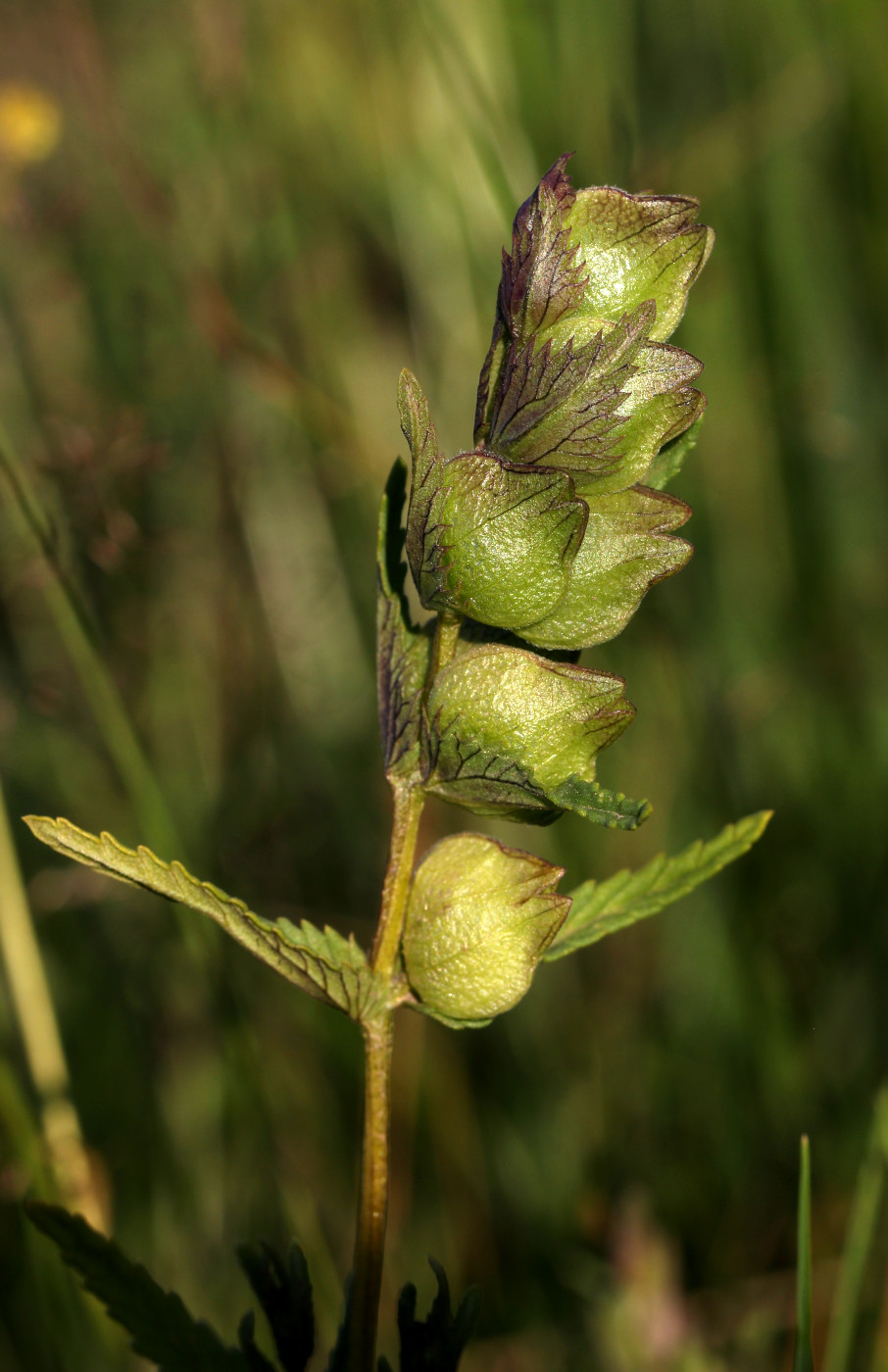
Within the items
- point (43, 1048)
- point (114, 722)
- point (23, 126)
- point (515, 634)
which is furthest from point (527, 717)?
point (23, 126)

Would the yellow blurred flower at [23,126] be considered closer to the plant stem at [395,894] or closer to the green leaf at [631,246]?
the green leaf at [631,246]

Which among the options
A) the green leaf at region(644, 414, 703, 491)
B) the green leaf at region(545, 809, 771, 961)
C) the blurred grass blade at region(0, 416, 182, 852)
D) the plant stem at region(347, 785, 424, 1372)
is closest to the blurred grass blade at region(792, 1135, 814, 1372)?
the green leaf at region(545, 809, 771, 961)

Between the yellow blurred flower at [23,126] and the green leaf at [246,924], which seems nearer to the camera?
the green leaf at [246,924]

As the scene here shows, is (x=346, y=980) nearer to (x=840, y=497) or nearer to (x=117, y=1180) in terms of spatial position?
(x=117, y=1180)

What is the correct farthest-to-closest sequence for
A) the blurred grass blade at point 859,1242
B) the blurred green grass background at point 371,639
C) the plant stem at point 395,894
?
the blurred green grass background at point 371,639
the blurred grass blade at point 859,1242
the plant stem at point 395,894

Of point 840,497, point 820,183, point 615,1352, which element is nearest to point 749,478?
point 840,497

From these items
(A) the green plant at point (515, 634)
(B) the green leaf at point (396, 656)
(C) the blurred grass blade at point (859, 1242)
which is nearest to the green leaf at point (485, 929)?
(A) the green plant at point (515, 634)

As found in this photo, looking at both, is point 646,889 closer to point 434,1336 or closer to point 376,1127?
point 376,1127

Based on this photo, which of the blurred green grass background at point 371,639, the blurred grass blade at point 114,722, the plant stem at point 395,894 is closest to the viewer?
the plant stem at point 395,894
